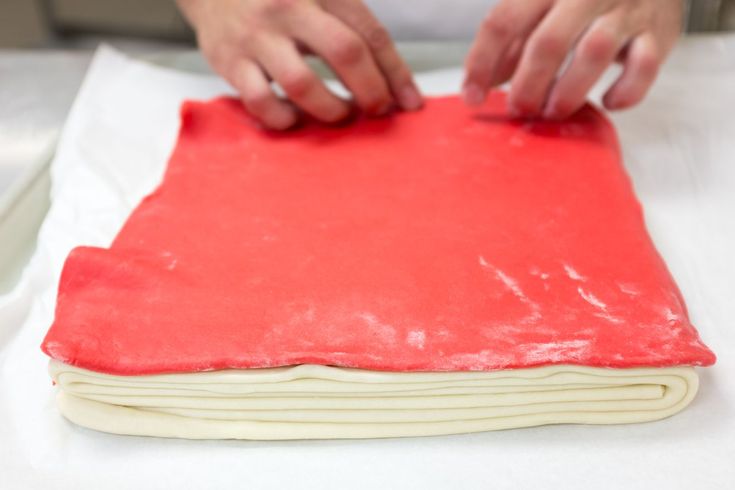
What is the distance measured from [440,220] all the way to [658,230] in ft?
0.98

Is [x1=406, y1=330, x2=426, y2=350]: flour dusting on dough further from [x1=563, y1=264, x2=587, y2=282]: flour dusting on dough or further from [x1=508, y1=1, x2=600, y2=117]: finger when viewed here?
[x1=508, y1=1, x2=600, y2=117]: finger

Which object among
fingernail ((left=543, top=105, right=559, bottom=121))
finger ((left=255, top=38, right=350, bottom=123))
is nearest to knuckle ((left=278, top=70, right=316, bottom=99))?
finger ((left=255, top=38, right=350, bottom=123))

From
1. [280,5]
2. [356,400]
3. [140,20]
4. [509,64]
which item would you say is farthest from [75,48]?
Result: [356,400]

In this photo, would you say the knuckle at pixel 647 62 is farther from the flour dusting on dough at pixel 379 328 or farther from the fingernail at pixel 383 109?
the flour dusting on dough at pixel 379 328

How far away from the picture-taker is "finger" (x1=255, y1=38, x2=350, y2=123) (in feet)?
3.27

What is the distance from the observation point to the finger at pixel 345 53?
39.3 inches

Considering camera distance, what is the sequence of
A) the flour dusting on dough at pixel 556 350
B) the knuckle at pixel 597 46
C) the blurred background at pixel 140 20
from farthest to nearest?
the blurred background at pixel 140 20 → the knuckle at pixel 597 46 → the flour dusting on dough at pixel 556 350

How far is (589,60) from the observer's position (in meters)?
0.95

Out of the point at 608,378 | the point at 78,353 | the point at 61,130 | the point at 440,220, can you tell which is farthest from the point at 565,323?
the point at 61,130

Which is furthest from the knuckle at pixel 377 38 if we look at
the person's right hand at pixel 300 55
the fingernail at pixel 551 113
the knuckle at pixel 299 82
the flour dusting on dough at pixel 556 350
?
the flour dusting on dough at pixel 556 350

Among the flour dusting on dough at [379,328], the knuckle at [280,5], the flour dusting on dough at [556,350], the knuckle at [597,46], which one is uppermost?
Answer: the knuckle at [280,5]

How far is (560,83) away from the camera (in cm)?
97

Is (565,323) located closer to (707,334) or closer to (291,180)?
(707,334)

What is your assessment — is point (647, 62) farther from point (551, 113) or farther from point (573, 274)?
point (573, 274)
